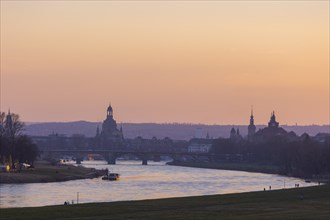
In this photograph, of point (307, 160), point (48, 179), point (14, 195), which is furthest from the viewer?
point (307, 160)

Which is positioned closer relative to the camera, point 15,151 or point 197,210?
point 197,210

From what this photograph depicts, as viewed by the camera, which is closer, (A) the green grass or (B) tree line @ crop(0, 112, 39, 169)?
(A) the green grass

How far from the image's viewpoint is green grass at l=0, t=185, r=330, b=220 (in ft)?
162

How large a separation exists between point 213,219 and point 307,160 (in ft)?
361

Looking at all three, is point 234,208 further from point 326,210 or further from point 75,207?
point 75,207

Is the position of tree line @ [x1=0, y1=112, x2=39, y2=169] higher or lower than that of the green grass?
higher

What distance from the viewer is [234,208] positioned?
189 feet

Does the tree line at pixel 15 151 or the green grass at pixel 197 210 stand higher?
the tree line at pixel 15 151

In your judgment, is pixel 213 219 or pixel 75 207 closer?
pixel 213 219

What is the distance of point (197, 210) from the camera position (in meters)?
55.1

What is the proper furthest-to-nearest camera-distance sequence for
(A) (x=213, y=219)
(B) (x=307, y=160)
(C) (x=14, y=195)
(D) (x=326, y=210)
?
1. (B) (x=307, y=160)
2. (C) (x=14, y=195)
3. (D) (x=326, y=210)
4. (A) (x=213, y=219)

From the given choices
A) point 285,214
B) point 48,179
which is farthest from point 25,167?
point 285,214

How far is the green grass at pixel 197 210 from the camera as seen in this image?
49.4 m

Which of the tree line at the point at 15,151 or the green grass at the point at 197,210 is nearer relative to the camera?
the green grass at the point at 197,210
